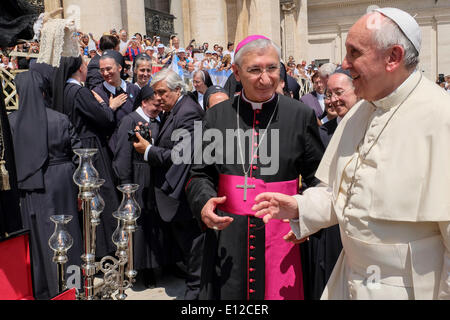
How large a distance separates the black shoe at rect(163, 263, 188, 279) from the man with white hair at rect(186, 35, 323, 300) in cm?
263

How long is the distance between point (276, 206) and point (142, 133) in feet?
8.52

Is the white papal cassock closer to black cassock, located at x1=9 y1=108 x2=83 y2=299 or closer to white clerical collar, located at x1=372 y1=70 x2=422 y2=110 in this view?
white clerical collar, located at x1=372 y1=70 x2=422 y2=110

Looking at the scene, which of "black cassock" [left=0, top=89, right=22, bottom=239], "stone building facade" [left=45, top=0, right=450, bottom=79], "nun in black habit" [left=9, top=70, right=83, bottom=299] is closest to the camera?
"black cassock" [left=0, top=89, right=22, bottom=239]

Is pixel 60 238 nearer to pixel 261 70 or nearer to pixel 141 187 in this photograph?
pixel 261 70

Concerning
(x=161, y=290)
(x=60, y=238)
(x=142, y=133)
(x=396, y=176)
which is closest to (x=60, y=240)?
(x=60, y=238)

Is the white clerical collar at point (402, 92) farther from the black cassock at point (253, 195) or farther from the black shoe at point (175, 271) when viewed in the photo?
the black shoe at point (175, 271)

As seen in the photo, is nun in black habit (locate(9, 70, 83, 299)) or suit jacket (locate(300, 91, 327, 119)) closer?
nun in black habit (locate(9, 70, 83, 299))

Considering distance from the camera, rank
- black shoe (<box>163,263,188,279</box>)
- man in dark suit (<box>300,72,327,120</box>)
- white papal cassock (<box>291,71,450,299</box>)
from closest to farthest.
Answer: white papal cassock (<box>291,71,450,299</box>) → black shoe (<box>163,263,188,279</box>) → man in dark suit (<box>300,72,327,120</box>)

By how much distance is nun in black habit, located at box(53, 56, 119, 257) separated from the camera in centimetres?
489

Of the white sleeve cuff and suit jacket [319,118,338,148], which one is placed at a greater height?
suit jacket [319,118,338,148]

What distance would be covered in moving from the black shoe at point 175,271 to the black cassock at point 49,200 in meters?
1.46

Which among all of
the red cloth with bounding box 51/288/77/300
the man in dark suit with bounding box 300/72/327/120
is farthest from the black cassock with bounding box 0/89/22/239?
the man in dark suit with bounding box 300/72/327/120

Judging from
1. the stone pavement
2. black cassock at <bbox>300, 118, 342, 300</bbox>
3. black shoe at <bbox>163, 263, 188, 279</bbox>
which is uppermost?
black cassock at <bbox>300, 118, 342, 300</bbox>

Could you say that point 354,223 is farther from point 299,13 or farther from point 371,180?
point 299,13
